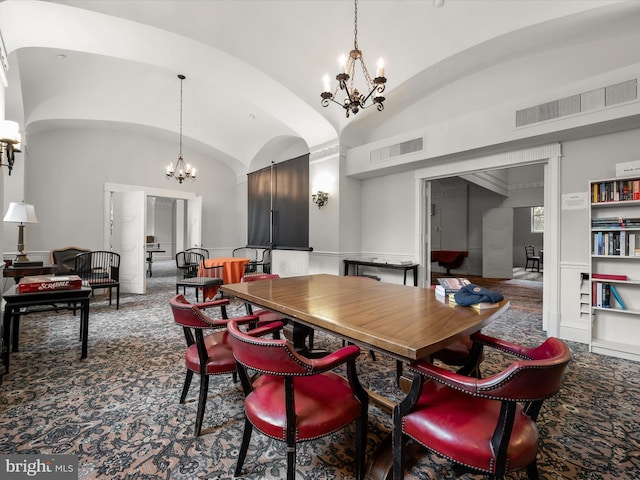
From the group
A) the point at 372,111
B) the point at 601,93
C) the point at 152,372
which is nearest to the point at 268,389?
the point at 152,372

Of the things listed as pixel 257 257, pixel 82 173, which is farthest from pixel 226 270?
pixel 82 173

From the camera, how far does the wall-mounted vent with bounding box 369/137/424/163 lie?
4.75 meters

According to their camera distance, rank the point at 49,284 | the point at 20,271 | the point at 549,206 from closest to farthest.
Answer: the point at 49,284
the point at 549,206
the point at 20,271

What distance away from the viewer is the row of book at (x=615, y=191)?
3.04 m

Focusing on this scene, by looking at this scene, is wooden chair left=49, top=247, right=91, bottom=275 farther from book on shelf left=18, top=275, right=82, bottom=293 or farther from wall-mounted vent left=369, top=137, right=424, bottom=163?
wall-mounted vent left=369, top=137, right=424, bottom=163

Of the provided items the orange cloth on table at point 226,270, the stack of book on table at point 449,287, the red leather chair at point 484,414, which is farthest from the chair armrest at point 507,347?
the orange cloth on table at point 226,270

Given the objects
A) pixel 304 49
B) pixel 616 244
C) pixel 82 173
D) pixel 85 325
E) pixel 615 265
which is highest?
pixel 304 49

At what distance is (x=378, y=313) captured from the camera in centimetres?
165

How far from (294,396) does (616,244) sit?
3913mm

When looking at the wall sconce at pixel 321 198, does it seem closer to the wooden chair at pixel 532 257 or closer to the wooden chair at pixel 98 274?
the wooden chair at pixel 98 274

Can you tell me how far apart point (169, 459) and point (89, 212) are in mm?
6923

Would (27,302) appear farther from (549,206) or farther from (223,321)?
(549,206)

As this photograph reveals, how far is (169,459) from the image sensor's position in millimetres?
1609

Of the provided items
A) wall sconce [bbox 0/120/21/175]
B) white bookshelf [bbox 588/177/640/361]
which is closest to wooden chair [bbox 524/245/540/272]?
white bookshelf [bbox 588/177/640/361]
